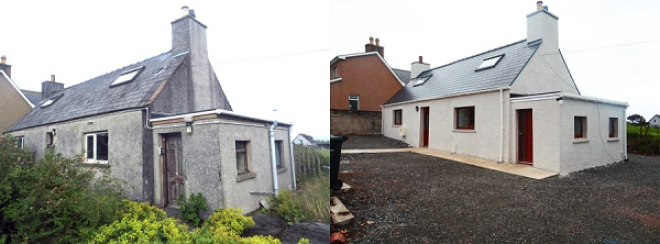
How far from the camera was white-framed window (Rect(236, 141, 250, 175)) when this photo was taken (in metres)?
1.21

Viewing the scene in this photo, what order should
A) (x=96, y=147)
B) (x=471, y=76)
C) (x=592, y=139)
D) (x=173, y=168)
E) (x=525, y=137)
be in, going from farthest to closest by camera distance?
(x=471, y=76)
(x=525, y=137)
(x=592, y=139)
(x=96, y=147)
(x=173, y=168)

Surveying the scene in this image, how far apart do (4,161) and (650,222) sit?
10.2 feet

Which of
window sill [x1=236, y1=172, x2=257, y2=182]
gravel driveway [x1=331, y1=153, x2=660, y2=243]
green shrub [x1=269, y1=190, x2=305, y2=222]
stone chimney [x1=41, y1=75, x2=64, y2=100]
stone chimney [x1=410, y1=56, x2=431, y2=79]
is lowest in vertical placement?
gravel driveway [x1=331, y1=153, x2=660, y2=243]

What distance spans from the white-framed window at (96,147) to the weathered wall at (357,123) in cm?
213

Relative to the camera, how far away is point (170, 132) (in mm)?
1262

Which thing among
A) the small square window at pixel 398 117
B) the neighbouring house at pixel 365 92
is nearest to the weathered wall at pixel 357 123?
the neighbouring house at pixel 365 92

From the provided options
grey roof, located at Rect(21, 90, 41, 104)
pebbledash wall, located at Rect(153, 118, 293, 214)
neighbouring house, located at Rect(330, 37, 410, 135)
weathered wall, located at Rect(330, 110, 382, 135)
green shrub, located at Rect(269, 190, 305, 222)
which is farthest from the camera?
neighbouring house, located at Rect(330, 37, 410, 135)

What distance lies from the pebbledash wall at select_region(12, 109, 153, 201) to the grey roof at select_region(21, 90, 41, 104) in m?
0.15

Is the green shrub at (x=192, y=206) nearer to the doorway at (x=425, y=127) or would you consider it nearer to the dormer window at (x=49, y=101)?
the dormer window at (x=49, y=101)

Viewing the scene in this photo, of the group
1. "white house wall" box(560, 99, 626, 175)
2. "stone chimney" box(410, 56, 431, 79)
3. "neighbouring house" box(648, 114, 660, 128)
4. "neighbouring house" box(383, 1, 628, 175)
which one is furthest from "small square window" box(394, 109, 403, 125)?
"neighbouring house" box(648, 114, 660, 128)

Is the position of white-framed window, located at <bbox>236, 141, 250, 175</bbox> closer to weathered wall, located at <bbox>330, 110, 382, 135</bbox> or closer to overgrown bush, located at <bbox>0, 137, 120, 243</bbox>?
overgrown bush, located at <bbox>0, 137, 120, 243</bbox>

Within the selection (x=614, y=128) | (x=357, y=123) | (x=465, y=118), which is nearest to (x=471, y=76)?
(x=465, y=118)

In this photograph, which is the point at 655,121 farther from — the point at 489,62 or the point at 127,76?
the point at 489,62

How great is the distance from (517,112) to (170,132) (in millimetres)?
4475
